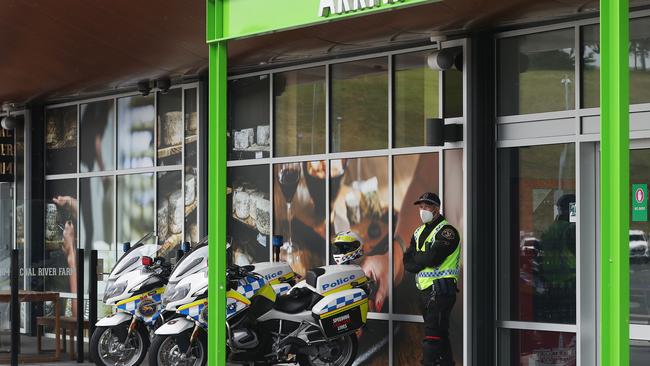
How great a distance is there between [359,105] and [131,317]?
331 cm

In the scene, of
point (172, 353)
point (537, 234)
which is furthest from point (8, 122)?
point (537, 234)

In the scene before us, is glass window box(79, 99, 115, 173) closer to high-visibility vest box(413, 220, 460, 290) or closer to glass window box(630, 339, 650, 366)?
high-visibility vest box(413, 220, 460, 290)

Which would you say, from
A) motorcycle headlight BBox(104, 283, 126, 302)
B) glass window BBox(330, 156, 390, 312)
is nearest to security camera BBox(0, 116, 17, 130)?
motorcycle headlight BBox(104, 283, 126, 302)

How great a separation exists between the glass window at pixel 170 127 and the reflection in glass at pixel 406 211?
12.5ft

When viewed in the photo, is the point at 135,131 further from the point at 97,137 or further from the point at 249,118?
the point at 249,118

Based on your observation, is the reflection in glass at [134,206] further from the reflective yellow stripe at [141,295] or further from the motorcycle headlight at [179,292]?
the motorcycle headlight at [179,292]

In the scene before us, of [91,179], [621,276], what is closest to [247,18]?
[621,276]

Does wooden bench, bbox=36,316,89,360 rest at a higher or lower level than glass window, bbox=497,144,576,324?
lower

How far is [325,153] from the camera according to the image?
38.2ft

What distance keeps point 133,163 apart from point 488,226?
6332 mm

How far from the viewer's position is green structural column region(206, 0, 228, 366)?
7.14 m

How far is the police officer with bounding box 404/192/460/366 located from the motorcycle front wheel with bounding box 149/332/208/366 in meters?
2.21

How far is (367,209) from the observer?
36.6 ft

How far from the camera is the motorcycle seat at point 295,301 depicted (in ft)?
33.4
